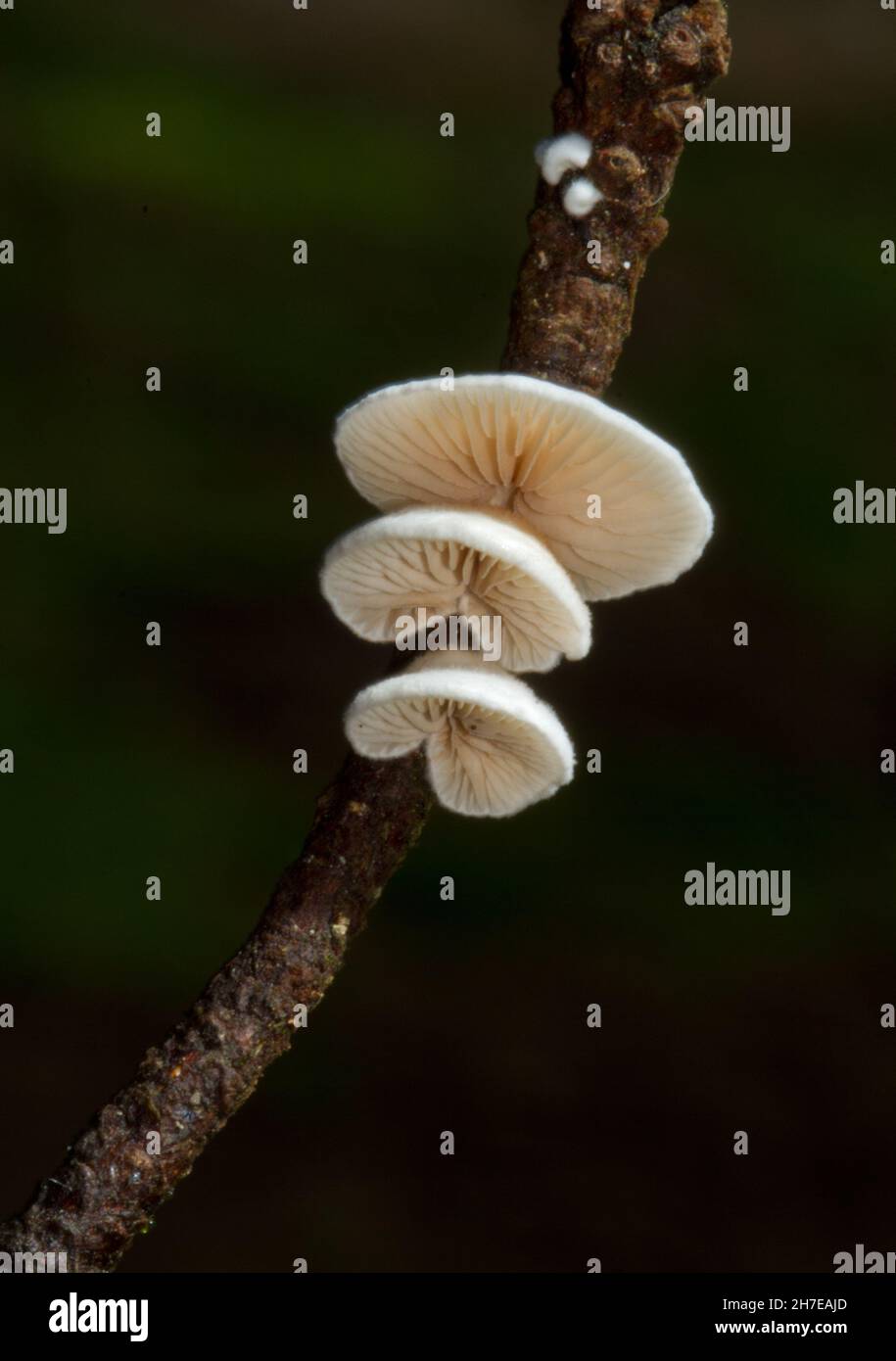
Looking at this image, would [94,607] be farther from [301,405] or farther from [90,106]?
[90,106]

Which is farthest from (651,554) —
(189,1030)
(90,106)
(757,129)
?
(90,106)

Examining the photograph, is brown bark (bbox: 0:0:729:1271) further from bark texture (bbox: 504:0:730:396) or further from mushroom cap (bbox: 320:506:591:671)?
mushroom cap (bbox: 320:506:591:671)

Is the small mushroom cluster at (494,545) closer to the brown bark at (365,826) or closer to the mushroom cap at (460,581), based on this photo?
the mushroom cap at (460,581)
